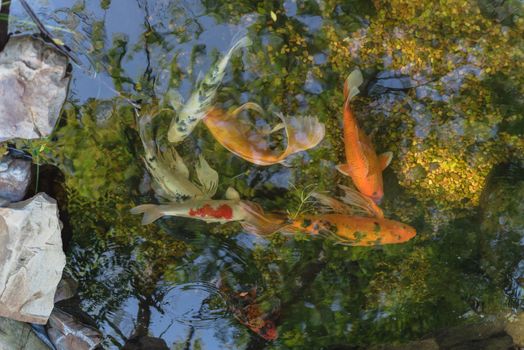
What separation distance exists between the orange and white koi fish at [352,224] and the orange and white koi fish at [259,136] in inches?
15.9

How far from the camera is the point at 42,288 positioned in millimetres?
3482

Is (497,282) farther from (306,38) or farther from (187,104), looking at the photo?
(187,104)

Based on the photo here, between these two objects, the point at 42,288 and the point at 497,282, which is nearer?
the point at 42,288

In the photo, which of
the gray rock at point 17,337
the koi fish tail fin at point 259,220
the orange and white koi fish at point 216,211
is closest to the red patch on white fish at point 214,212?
the orange and white koi fish at point 216,211

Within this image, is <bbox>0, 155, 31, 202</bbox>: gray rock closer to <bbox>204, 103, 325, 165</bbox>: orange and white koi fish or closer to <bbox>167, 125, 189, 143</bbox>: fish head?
<bbox>167, 125, 189, 143</bbox>: fish head

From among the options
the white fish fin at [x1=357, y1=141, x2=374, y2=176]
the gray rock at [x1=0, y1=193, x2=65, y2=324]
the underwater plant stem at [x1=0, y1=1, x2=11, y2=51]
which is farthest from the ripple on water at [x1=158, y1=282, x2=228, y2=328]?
the underwater plant stem at [x1=0, y1=1, x2=11, y2=51]

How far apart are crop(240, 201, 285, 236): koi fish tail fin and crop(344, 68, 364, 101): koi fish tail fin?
3.19ft

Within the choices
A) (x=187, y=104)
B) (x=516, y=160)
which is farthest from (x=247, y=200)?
(x=516, y=160)

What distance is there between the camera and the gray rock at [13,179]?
353 cm

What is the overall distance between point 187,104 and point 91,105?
810 millimetres

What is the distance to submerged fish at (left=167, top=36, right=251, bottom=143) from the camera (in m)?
3.16

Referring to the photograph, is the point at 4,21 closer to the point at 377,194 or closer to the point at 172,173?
the point at 172,173

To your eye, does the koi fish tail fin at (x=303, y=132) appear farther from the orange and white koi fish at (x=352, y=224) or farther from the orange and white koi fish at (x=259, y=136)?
the orange and white koi fish at (x=352, y=224)

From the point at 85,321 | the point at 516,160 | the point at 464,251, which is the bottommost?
the point at 85,321
